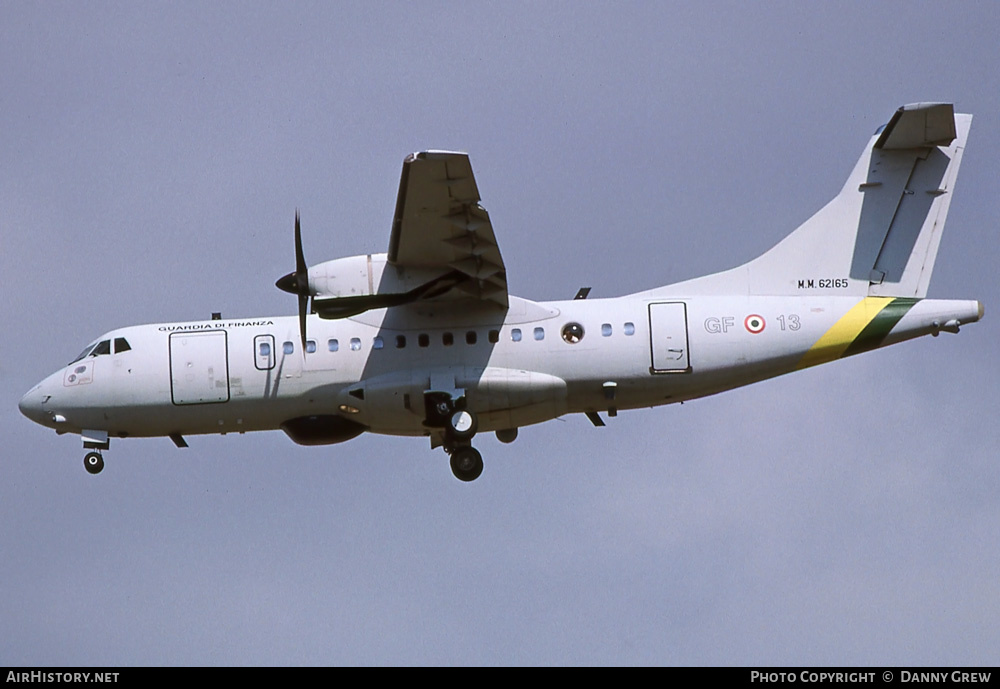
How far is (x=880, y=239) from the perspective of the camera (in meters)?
26.6

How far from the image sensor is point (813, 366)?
2603 centimetres

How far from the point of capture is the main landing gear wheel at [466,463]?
26531 millimetres

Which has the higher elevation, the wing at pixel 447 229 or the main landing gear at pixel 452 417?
the wing at pixel 447 229

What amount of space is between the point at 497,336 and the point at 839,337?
6343 mm

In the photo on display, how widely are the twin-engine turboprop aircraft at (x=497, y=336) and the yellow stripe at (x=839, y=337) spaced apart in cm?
3

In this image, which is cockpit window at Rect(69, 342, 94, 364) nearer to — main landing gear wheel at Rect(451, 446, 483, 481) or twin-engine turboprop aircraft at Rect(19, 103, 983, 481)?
twin-engine turboprop aircraft at Rect(19, 103, 983, 481)

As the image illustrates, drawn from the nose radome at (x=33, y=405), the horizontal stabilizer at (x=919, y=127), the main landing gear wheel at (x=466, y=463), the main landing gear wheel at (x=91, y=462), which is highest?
the horizontal stabilizer at (x=919, y=127)

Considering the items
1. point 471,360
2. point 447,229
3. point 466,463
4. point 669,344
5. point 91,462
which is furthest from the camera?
point 91,462

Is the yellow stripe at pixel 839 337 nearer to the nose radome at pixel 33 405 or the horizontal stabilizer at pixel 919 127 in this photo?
the horizontal stabilizer at pixel 919 127

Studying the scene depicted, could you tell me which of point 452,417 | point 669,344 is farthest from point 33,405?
point 669,344

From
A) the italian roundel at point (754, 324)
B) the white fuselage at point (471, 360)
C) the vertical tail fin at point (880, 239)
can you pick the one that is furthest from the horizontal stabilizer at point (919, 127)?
the italian roundel at point (754, 324)

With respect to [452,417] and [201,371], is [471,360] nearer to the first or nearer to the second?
[452,417]
